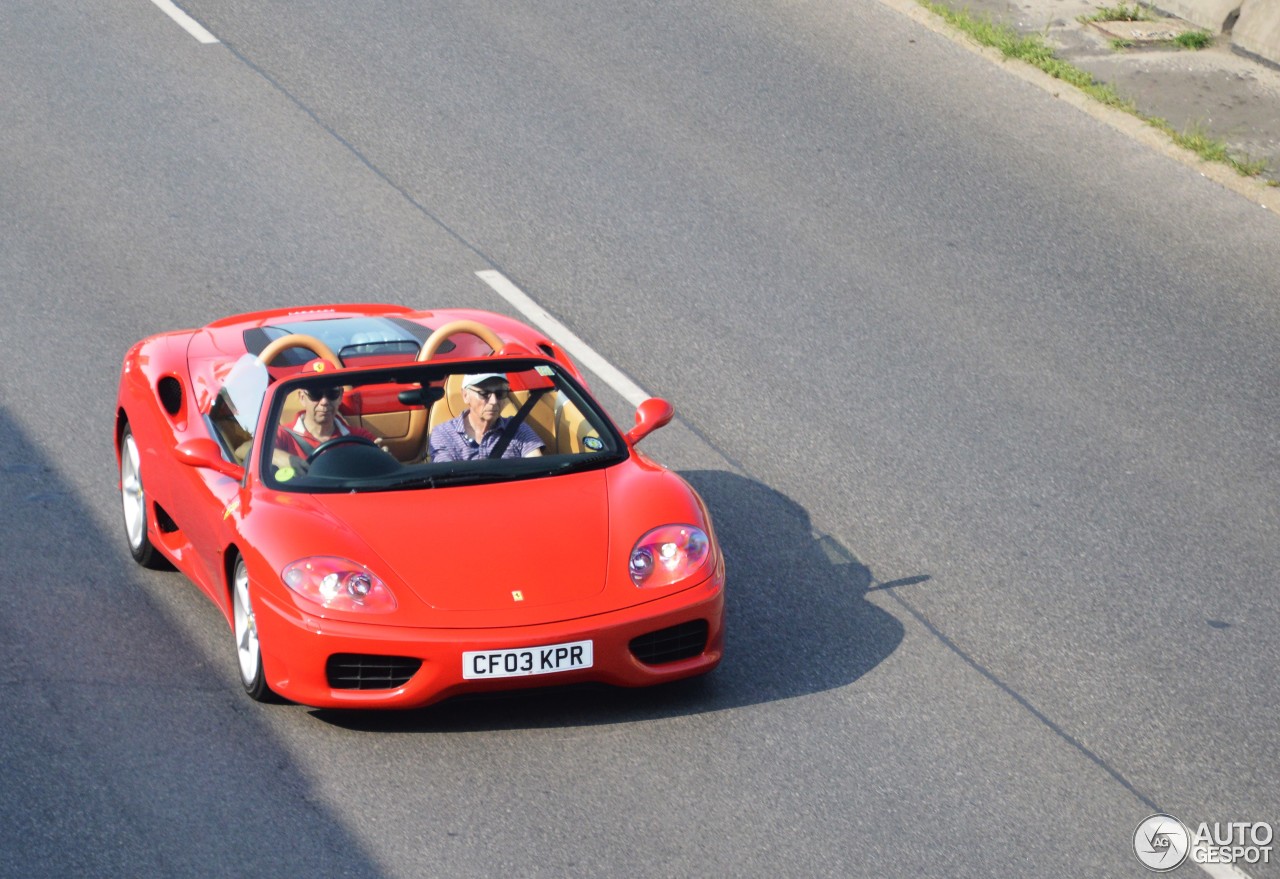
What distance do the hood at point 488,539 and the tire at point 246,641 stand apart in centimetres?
43

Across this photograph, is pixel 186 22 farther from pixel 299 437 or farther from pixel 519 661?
pixel 519 661

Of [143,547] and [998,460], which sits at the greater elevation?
[998,460]

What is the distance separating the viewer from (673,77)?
14.5 meters

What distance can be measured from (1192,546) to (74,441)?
5622mm

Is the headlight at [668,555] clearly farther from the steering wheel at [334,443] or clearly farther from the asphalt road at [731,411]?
the steering wheel at [334,443]

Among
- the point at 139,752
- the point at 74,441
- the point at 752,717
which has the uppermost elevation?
the point at 752,717

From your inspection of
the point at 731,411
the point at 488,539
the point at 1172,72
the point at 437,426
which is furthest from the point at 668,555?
the point at 1172,72

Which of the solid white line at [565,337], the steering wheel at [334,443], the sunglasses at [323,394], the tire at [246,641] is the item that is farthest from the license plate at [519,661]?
the solid white line at [565,337]

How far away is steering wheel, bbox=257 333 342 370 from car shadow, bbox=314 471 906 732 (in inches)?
69.5

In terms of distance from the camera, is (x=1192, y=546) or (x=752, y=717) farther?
(x=1192, y=546)

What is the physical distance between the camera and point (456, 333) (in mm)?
8250

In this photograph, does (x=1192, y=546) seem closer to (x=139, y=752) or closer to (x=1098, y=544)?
(x=1098, y=544)

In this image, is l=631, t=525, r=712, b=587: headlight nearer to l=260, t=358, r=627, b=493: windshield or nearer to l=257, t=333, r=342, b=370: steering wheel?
l=260, t=358, r=627, b=493: windshield

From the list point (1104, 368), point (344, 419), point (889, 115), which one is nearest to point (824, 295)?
point (1104, 368)
